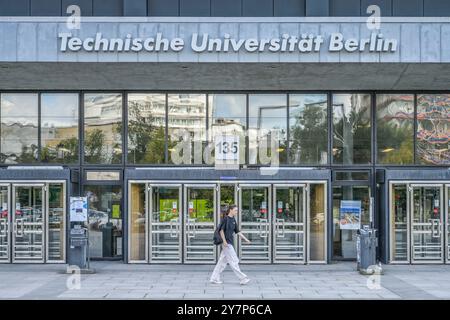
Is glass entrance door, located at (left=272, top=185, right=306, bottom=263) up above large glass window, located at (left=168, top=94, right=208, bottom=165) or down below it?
below

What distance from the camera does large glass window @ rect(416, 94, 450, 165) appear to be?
18.5m

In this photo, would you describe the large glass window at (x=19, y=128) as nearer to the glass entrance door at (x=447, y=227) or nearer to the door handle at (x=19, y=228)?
the door handle at (x=19, y=228)

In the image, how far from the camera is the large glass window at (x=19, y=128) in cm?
1862

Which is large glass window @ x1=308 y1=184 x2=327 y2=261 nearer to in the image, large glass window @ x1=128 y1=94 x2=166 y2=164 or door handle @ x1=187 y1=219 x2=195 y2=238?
door handle @ x1=187 y1=219 x2=195 y2=238

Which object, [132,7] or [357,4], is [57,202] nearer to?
[132,7]

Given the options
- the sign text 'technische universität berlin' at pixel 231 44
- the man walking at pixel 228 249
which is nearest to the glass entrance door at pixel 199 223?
the man walking at pixel 228 249

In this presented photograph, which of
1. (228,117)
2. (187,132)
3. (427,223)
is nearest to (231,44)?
(228,117)

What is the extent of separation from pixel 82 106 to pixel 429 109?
33.4 ft

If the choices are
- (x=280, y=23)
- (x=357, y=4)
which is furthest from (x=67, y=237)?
(x=357, y=4)

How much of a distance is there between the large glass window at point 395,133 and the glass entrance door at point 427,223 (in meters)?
1.15

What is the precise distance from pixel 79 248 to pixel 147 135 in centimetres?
412

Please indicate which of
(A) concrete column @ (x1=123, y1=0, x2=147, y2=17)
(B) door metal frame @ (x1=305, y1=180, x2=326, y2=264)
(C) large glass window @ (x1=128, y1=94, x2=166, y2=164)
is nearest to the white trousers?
(B) door metal frame @ (x1=305, y1=180, x2=326, y2=264)

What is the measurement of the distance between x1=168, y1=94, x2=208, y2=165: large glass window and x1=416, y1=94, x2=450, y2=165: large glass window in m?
6.31

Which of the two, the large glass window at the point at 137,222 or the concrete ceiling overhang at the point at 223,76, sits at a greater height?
the concrete ceiling overhang at the point at 223,76
